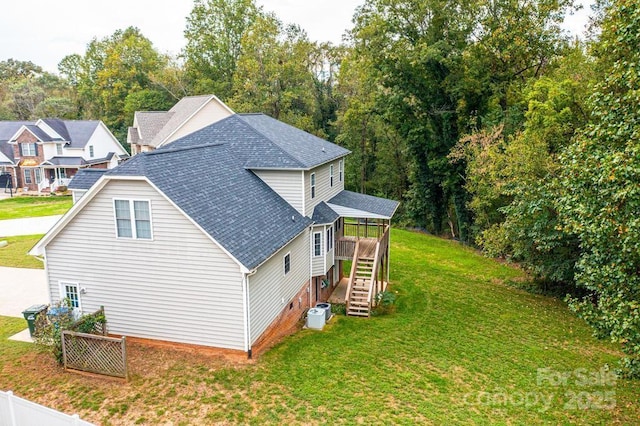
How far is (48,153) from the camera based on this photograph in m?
45.8

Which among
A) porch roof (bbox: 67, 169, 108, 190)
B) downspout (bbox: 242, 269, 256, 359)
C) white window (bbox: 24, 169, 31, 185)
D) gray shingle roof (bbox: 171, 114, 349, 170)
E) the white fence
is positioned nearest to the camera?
the white fence

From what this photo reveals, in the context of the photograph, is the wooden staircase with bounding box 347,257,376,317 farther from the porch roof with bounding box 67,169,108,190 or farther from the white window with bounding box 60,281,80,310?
the porch roof with bounding box 67,169,108,190

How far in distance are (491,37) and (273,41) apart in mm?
23364

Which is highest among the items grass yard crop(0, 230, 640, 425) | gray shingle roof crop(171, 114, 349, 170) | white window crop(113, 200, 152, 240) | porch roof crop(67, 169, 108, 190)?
gray shingle roof crop(171, 114, 349, 170)

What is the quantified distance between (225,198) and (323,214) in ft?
17.7

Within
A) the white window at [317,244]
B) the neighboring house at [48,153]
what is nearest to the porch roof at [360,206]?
the white window at [317,244]

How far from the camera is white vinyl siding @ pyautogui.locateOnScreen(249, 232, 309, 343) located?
13.5 m

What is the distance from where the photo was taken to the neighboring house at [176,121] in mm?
40000

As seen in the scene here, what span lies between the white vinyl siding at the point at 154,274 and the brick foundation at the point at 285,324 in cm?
105

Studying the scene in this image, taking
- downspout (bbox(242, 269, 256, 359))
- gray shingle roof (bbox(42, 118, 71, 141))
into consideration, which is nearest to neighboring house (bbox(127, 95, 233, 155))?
gray shingle roof (bbox(42, 118, 71, 141))

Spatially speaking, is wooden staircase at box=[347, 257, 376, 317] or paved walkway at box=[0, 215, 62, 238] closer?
wooden staircase at box=[347, 257, 376, 317]

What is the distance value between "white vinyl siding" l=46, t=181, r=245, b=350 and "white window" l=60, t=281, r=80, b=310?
0.19 m

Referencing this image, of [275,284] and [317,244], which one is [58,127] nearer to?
[317,244]

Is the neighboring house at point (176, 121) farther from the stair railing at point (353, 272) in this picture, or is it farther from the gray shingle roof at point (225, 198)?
the stair railing at point (353, 272)
